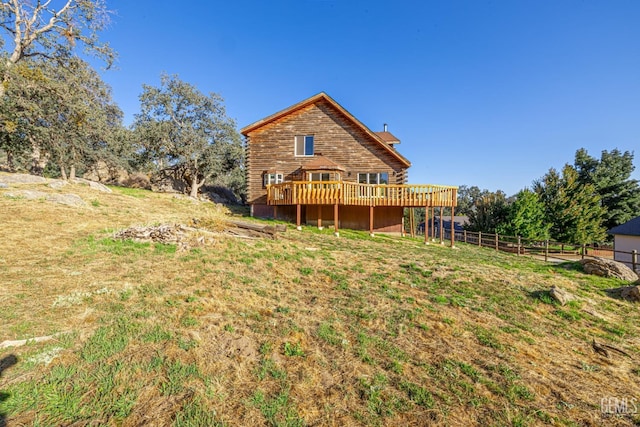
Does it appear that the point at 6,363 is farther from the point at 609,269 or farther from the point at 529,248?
the point at 529,248

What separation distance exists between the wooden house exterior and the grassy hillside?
360 inches

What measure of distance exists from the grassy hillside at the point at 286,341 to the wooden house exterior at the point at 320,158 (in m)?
9.15

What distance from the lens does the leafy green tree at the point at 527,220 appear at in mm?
23844

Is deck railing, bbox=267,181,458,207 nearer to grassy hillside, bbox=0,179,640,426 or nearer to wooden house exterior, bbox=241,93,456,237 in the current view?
wooden house exterior, bbox=241,93,456,237

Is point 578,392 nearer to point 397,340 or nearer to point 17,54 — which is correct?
point 397,340

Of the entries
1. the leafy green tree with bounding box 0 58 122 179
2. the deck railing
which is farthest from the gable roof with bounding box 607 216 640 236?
the leafy green tree with bounding box 0 58 122 179

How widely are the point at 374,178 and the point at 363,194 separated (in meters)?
3.91

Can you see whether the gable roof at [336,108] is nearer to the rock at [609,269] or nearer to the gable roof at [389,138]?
the gable roof at [389,138]

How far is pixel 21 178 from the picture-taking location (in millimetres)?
16219

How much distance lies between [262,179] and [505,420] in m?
18.1

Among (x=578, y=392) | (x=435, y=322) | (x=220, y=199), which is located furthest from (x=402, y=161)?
(x=220, y=199)

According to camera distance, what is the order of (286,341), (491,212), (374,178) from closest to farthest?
(286,341) < (374,178) < (491,212)

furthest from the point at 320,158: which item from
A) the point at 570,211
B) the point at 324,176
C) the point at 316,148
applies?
the point at 570,211

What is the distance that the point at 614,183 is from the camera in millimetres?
31406
